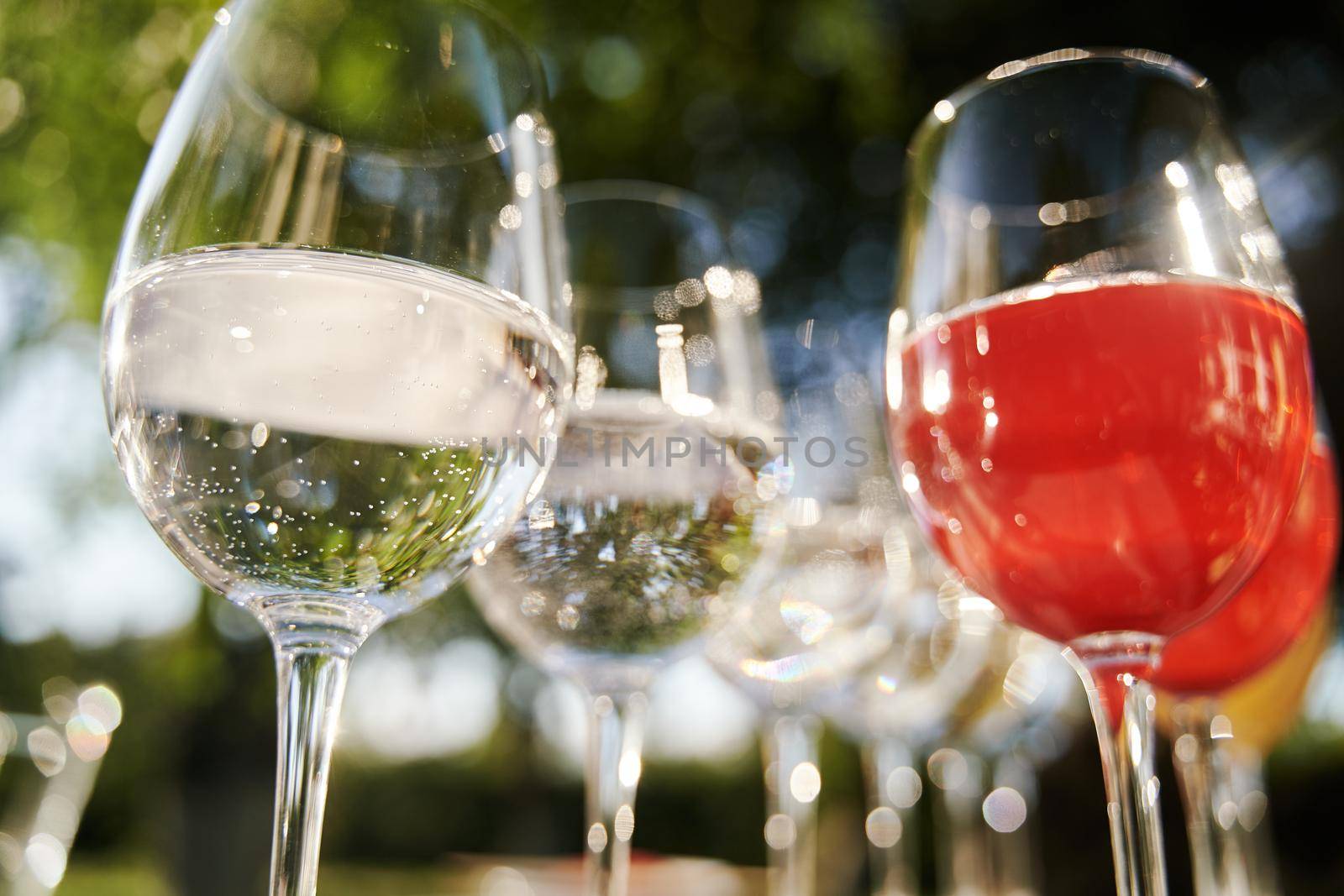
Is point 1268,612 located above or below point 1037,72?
below

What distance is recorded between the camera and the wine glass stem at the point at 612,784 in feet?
2.60

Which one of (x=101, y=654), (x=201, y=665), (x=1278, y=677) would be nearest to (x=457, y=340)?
(x=1278, y=677)

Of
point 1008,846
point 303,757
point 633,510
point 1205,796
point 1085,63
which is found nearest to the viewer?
point 303,757

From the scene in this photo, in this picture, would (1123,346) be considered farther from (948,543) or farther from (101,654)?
(101,654)

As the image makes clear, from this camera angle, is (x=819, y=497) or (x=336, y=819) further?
(x=336, y=819)

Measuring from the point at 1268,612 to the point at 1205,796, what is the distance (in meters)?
0.17

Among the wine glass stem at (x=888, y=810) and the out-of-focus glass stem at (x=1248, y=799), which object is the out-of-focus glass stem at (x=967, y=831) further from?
the out-of-focus glass stem at (x=1248, y=799)

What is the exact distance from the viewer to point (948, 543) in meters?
0.67

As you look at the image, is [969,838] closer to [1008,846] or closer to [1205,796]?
[1008,846]

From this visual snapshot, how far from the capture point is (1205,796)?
93 centimetres

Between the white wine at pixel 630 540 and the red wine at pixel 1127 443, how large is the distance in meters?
0.24

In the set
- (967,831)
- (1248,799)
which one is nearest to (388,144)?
(967,831)

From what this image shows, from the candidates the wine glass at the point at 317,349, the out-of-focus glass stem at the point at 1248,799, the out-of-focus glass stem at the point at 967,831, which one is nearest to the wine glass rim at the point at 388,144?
the wine glass at the point at 317,349

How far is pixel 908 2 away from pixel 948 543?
3.54m
